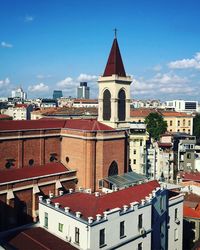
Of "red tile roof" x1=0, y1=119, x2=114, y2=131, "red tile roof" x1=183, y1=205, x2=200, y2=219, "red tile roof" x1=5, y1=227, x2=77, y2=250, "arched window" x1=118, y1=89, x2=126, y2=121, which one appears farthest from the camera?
"arched window" x1=118, y1=89, x2=126, y2=121

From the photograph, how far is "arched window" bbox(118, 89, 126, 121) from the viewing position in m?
46.8

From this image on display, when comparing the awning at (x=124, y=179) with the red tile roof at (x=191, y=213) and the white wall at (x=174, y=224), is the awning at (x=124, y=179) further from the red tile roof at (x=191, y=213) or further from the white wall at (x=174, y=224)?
the white wall at (x=174, y=224)

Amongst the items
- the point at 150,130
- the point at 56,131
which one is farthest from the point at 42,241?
the point at 150,130

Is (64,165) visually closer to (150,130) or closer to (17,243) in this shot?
(17,243)

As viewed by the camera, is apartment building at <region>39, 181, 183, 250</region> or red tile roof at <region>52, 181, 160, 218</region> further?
red tile roof at <region>52, 181, 160, 218</region>

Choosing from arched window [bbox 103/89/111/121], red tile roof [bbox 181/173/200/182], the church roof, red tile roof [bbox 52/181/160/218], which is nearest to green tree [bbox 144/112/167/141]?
red tile roof [bbox 181/173/200/182]

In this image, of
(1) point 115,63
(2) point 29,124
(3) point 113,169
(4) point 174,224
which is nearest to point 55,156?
(2) point 29,124

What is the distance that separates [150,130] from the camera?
86.4 m

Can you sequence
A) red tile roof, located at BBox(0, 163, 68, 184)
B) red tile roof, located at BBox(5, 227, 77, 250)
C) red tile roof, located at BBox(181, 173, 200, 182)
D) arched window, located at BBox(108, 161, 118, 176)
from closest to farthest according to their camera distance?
red tile roof, located at BBox(5, 227, 77, 250) < red tile roof, located at BBox(0, 163, 68, 184) < arched window, located at BBox(108, 161, 118, 176) < red tile roof, located at BBox(181, 173, 200, 182)

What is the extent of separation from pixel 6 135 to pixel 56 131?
23.6ft

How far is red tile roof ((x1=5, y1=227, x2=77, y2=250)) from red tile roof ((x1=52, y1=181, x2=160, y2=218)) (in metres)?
2.53

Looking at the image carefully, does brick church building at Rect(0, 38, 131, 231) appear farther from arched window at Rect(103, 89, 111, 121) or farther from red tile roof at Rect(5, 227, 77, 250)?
red tile roof at Rect(5, 227, 77, 250)

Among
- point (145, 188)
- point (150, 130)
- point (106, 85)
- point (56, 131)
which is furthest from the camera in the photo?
point (150, 130)

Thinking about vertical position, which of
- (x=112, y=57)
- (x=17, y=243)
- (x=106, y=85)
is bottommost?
(x=17, y=243)
